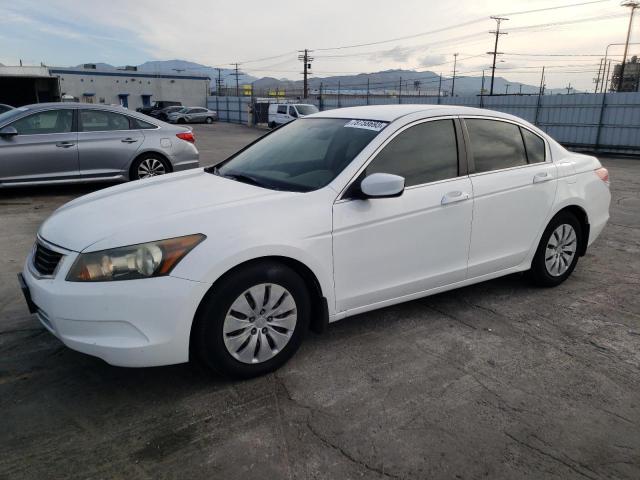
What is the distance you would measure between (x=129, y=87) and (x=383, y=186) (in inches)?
2197

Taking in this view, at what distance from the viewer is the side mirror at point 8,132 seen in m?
7.68

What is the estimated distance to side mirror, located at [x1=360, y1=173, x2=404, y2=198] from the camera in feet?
10.3

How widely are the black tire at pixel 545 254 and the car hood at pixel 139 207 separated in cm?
249

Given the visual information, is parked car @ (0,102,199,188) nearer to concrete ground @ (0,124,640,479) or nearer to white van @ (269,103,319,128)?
concrete ground @ (0,124,640,479)

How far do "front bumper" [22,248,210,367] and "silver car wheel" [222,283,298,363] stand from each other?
0.25m

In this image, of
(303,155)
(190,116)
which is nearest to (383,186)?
(303,155)

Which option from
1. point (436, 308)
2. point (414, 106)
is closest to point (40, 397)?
point (436, 308)

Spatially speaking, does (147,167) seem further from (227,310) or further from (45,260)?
(227,310)

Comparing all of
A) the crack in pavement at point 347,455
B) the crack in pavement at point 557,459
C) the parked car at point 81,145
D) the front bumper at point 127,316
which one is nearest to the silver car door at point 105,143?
the parked car at point 81,145

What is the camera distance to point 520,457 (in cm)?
247

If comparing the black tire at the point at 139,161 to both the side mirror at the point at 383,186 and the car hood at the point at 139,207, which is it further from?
the side mirror at the point at 383,186

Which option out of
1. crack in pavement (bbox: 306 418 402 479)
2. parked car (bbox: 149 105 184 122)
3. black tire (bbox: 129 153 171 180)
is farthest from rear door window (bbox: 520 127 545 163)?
parked car (bbox: 149 105 184 122)

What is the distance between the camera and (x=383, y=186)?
123 inches

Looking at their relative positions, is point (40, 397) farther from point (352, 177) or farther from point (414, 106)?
point (414, 106)
